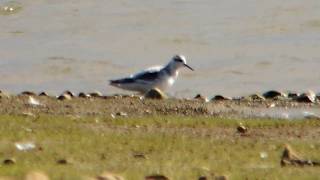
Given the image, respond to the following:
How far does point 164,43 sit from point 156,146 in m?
9.84

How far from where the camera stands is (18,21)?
21219 mm

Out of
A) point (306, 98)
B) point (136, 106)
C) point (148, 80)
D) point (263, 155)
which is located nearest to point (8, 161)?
point (263, 155)

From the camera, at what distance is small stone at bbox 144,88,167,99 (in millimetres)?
13828

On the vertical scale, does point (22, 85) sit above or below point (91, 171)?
above

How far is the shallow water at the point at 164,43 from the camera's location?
17.0 meters

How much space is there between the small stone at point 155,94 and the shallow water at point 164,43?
201 cm

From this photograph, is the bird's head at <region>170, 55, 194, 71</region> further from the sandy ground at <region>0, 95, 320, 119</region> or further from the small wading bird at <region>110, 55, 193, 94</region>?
the sandy ground at <region>0, 95, 320, 119</region>

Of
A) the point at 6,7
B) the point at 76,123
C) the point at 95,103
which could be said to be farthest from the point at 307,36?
the point at 76,123

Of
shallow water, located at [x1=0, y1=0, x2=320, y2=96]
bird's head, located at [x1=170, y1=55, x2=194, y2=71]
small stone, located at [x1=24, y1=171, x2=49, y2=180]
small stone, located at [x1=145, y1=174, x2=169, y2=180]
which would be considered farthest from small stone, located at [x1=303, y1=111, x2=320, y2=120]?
small stone, located at [x1=24, y1=171, x2=49, y2=180]

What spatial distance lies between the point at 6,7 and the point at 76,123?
12.1 meters

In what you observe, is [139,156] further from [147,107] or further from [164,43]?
[164,43]

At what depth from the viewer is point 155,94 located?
45.8 ft

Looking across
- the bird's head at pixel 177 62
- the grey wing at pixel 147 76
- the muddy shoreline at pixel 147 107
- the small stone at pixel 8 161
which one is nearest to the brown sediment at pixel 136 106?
the muddy shoreline at pixel 147 107

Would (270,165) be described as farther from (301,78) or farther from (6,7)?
(6,7)
